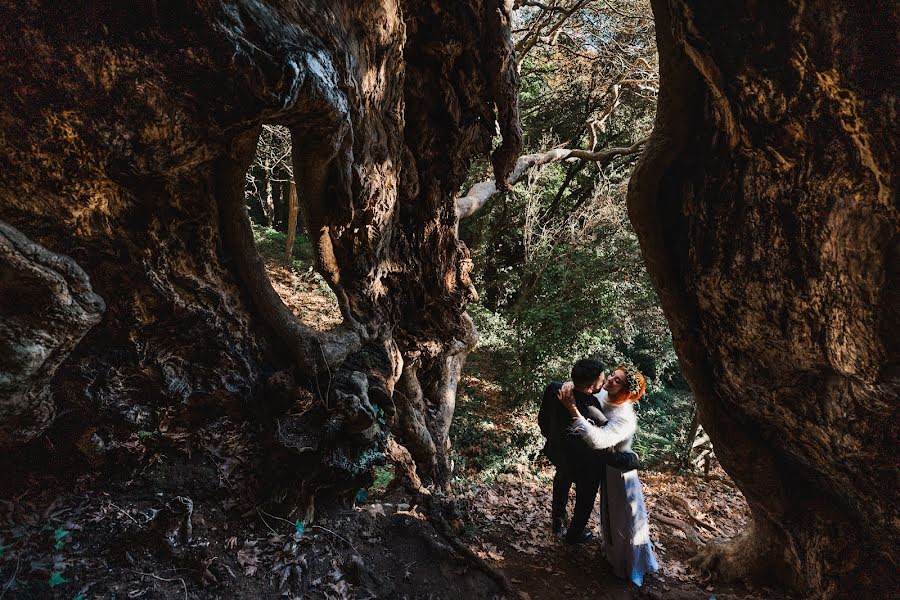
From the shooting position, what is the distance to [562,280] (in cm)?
934

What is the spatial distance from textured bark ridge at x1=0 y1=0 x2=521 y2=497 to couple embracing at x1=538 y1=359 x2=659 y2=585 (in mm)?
1646

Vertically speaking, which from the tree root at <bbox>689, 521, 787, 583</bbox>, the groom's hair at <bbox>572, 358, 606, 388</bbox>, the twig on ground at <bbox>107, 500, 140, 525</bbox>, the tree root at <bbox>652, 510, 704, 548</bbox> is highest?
the groom's hair at <bbox>572, 358, 606, 388</bbox>

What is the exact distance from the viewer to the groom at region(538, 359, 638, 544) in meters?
4.03

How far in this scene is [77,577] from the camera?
2.31 metres

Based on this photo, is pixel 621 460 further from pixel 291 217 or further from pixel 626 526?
pixel 291 217

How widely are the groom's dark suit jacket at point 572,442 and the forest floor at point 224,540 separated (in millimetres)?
1097

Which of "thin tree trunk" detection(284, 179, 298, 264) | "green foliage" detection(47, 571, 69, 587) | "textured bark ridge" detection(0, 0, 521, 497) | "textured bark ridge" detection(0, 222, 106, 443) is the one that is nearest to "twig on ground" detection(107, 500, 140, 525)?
"green foliage" detection(47, 571, 69, 587)

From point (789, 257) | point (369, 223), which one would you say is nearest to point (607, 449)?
point (789, 257)

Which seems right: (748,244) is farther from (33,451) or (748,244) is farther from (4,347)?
(33,451)

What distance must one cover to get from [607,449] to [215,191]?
3830 millimetres

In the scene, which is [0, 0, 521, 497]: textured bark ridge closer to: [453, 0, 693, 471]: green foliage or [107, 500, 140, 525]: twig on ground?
[107, 500, 140, 525]: twig on ground

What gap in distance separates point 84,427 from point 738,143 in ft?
15.2

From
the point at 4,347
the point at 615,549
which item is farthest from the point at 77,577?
the point at 615,549

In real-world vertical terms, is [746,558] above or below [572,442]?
below
